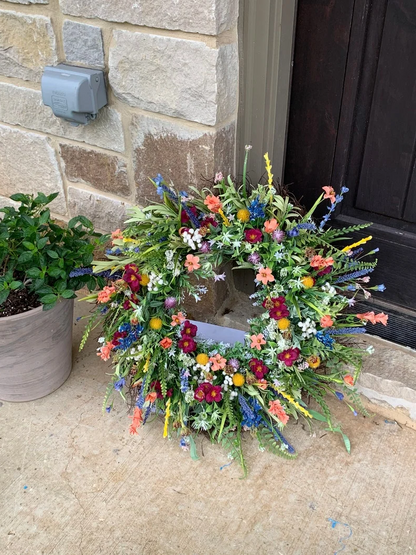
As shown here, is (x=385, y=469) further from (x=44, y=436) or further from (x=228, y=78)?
(x=228, y=78)

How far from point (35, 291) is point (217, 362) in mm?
640

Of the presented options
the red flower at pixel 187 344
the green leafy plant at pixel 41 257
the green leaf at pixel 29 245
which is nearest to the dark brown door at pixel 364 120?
the red flower at pixel 187 344

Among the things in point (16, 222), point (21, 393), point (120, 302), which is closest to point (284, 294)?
point (120, 302)

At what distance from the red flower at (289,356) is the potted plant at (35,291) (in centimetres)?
67

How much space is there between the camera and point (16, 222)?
175 cm

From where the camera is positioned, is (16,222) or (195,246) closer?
(195,246)

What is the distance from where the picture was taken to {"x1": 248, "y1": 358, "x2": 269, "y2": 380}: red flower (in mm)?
1619

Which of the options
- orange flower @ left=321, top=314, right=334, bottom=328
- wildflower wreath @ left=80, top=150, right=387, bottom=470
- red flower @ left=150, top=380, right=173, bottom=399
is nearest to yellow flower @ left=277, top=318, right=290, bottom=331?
wildflower wreath @ left=80, top=150, right=387, bottom=470

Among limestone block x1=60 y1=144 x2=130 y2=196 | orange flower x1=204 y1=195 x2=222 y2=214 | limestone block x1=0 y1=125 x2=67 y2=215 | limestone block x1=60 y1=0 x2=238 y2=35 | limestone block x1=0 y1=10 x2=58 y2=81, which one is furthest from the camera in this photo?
limestone block x1=0 y1=125 x2=67 y2=215

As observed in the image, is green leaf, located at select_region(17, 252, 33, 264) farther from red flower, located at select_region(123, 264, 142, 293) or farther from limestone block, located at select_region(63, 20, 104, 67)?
limestone block, located at select_region(63, 20, 104, 67)

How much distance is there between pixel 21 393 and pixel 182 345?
2.29ft

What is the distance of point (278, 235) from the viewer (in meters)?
1.57

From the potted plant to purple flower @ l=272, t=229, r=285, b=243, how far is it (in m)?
0.59

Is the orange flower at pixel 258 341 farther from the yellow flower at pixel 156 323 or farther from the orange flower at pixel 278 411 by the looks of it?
the yellow flower at pixel 156 323
